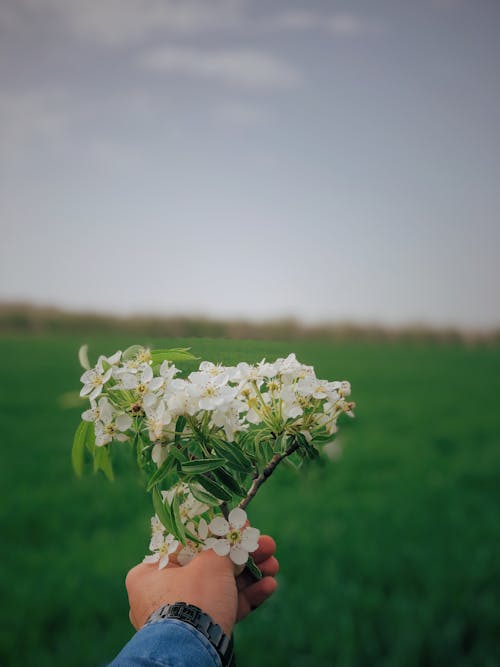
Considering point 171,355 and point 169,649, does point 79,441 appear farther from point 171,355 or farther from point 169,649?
point 169,649

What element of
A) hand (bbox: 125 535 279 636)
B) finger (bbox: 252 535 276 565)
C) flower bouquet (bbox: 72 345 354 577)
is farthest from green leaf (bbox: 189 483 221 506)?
finger (bbox: 252 535 276 565)

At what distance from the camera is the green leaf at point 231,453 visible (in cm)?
101

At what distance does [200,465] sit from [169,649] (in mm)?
304

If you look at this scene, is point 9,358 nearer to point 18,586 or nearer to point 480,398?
point 480,398

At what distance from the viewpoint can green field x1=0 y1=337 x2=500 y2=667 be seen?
3.12 m

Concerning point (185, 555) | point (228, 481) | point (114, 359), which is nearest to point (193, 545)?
point (185, 555)

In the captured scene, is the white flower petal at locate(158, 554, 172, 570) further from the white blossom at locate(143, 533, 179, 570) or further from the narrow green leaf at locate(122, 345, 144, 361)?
the narrow green leaf at locate(122, 345, 144, 361)

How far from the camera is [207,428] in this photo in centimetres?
101

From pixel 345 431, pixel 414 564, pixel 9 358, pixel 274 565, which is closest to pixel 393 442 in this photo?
pixel 345 431

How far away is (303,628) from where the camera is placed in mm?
3332

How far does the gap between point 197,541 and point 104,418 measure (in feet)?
0.91

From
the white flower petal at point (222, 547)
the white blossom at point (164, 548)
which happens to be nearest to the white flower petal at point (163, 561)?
the white blossom at point (164, 548)

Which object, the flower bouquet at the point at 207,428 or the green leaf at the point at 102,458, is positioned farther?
the green leaf at the point at 102,458

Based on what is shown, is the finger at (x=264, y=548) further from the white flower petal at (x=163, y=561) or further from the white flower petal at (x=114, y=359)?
the white flower petal at (x=114, y=359)
